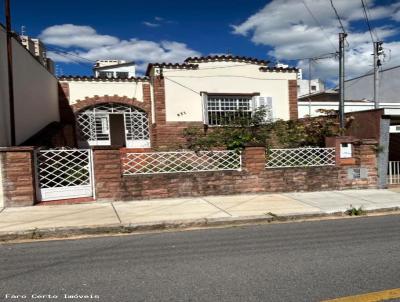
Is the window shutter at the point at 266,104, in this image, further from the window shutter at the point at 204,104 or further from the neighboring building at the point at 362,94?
the neighboring building at the point at 362,94

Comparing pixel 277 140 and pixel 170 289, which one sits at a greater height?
pixel 277 140

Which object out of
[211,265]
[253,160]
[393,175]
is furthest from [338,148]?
[211,265]

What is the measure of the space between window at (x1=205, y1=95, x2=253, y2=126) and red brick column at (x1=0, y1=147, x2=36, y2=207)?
9.22 meters

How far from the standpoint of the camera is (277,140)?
46.7 feet

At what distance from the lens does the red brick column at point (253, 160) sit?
10.3m

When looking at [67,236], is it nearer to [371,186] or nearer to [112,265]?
[112,265]

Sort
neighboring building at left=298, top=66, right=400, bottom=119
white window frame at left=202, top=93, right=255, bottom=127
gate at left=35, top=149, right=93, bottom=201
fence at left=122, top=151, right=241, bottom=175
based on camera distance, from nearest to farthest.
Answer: gate at left=35, top=149, right=93, bottom=201 < fence at left=122, top=151, right=241, bottom=175 < white window frame at left=202, top=93, right=255, bottom=127 < neighboring building at left=298, top=66, right=400, bottom=119

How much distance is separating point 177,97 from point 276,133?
4.42 metres

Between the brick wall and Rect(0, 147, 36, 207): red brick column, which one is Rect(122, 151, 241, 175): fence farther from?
Rect(0, 147, 36, 207): red brick column

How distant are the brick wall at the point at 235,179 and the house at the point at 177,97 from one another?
6.35m

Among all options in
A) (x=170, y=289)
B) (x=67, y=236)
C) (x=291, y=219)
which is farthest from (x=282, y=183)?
(x=170, y=289)

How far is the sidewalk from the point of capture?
23.4 ft

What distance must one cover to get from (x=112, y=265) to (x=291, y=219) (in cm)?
410

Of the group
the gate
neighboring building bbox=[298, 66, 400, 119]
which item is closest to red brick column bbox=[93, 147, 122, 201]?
the gate
